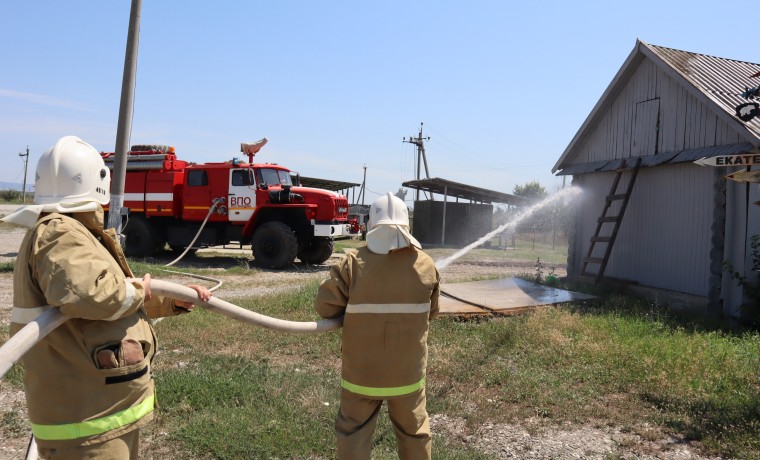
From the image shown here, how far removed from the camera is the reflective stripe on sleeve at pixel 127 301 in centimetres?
221

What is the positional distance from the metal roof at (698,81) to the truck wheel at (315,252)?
642 centimetres

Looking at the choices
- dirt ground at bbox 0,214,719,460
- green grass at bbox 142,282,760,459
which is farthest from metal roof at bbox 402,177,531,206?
dirt ground at bbox 0,214,719,460

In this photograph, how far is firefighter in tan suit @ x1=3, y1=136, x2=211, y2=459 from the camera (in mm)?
2145

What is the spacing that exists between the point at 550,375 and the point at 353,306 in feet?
10.3

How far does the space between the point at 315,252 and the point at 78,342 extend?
13.0m

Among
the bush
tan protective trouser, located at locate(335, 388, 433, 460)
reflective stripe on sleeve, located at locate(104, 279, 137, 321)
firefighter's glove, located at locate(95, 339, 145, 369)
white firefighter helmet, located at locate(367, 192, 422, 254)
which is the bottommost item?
tan protective trouser, located at locate(335, 388, 433, 460)

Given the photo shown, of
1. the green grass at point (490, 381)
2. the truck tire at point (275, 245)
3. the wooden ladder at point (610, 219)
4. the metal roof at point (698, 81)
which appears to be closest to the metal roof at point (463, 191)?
the truck tire at point (275, 245)

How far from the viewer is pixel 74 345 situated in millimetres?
2236

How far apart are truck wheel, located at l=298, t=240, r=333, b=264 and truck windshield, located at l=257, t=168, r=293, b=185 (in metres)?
1.79

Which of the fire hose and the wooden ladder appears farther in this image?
the wooden ladder

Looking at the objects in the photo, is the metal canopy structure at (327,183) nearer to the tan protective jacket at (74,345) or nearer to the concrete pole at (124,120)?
the concrete pole at (124,120)

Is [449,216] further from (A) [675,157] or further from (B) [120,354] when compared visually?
(B) [120,354]

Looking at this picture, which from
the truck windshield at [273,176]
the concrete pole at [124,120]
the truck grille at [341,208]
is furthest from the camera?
the truck windshield at [273,176]

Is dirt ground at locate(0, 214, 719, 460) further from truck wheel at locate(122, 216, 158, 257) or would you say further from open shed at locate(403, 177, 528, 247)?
open shed at locate(403, 177, 528, 247)
